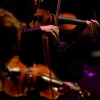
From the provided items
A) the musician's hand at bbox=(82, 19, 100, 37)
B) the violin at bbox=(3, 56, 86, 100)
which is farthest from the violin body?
the musician's hand at bbox=(82, 19, 100, 37)

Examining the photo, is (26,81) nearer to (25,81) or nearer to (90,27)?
(25,81)

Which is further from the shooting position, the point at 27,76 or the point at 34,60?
the point at 34,60

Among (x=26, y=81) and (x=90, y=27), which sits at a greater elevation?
(x=90, y=27)

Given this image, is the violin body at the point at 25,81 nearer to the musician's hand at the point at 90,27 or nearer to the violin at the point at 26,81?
the violin at the point at 26,81

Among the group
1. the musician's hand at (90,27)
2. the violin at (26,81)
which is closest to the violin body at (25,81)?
the violin at (26,81)

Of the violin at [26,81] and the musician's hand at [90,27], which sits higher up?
the musician's hand at [90,27]

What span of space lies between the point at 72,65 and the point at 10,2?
2.04 meters

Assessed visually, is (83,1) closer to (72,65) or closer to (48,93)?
(72,65)

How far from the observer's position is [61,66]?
12.6ft

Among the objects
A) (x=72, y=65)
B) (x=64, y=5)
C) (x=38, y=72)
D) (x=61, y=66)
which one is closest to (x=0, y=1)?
(x=38, y=72)

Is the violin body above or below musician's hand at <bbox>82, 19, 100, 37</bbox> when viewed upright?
below

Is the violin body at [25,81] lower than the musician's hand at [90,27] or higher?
lower

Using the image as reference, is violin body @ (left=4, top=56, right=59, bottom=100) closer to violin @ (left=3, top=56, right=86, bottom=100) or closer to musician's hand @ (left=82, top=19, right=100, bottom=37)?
violin @ (left=3, top=56, right=86, bottom=100)

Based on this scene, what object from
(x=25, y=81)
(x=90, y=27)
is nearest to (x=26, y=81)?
(x=25, y=81)
